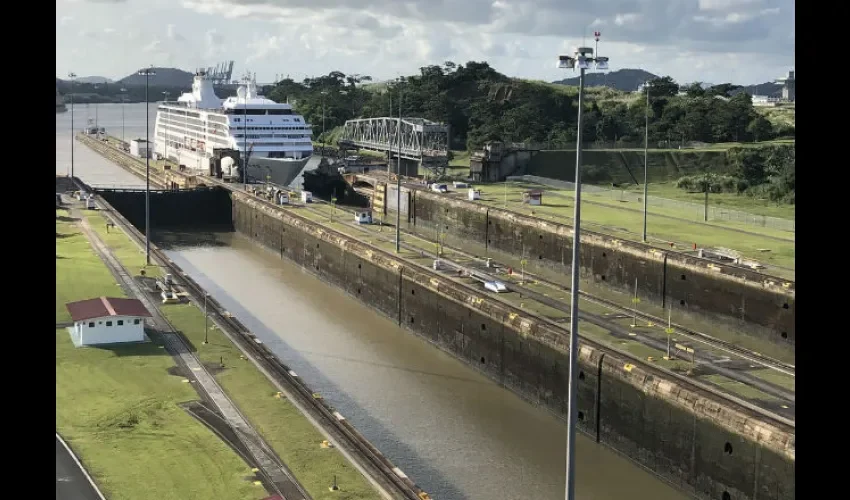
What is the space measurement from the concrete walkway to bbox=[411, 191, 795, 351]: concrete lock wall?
2287 centimetres

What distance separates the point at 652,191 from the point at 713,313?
3614 centimetres

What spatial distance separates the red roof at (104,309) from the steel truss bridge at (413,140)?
45277 millimetres

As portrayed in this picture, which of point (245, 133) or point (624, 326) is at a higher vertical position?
point (245, 133)

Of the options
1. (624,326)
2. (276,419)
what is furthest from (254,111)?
(276,419)

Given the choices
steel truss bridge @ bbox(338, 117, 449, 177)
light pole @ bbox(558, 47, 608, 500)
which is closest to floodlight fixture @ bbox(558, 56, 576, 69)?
light pole @ bbox(558, 47, 608, 500)

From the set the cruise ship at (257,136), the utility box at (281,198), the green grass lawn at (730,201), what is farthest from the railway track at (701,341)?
the cruise ship at (257,136)

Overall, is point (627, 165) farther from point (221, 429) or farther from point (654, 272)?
point (221, 429)

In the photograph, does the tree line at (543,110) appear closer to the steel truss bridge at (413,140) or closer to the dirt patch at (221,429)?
the steel truss bridge at (413,140)

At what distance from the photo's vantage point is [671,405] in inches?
1041

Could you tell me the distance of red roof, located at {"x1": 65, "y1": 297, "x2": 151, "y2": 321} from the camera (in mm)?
30547

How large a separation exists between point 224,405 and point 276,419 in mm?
1762

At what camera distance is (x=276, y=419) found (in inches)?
974
